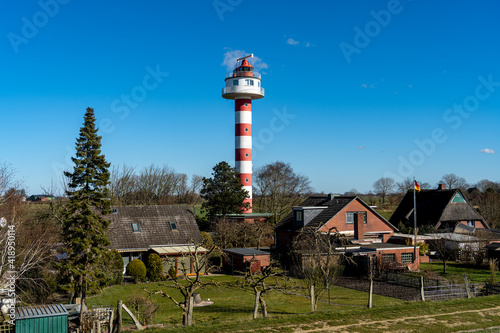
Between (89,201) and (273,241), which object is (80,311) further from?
(273,241)

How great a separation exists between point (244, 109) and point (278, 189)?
50.4ft

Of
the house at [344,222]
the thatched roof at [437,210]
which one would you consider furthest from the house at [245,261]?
the thatched roof at [437,210]

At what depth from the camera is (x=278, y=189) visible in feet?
214

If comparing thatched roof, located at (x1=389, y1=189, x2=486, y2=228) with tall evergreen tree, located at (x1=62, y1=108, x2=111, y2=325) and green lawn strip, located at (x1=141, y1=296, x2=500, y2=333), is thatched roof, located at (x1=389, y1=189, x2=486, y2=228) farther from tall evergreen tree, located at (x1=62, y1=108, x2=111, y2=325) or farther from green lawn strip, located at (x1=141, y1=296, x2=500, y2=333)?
tall evergreen tree, located at (x1=62, y1=108, x2=111, y2=325)

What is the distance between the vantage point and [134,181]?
60625 millimetres

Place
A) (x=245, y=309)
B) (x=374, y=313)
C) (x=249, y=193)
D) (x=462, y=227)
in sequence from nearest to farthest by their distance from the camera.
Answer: (x=374, y=313)
(x=245, y=309)
(x=462, y=227)
(x=249, y=193)

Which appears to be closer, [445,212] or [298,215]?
[298,215]

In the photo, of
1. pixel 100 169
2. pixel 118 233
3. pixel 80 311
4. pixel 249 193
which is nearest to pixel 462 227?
pixel 249 193

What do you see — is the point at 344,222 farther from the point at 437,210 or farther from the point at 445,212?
the point at 437,210

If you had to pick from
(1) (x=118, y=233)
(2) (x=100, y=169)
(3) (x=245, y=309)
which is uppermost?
(2) (x=100, y=169)

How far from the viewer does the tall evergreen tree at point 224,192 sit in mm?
50781

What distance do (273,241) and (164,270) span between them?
18.7m

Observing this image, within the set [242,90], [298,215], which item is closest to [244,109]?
[242,90]

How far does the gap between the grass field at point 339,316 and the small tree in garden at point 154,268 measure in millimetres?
6471
